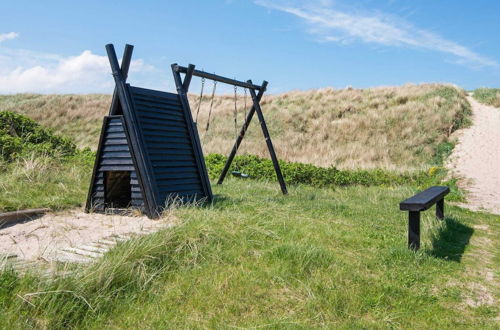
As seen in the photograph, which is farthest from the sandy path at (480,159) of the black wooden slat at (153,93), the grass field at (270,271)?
the black wooden slat at (153,93)

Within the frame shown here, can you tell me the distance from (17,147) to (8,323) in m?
9.94

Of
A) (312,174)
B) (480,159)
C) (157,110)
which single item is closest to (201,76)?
(157,110)

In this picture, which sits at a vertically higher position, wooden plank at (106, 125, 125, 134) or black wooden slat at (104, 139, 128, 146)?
wooden plank at (106, 125, 125, 134)

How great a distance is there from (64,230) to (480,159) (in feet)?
54.8

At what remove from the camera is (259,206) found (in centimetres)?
811

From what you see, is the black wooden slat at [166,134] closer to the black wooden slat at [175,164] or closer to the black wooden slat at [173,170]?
the black wooden slat at [175,164]

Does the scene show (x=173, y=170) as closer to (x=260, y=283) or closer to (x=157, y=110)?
(x=157, y=110)

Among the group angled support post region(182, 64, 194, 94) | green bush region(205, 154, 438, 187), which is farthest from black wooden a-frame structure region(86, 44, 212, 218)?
green bush region(205, 154, 438, 187)

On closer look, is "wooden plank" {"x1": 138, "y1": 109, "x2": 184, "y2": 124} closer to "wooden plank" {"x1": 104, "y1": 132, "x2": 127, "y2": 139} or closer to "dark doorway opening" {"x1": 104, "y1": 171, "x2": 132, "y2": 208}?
"wooden plank" {"x1": 104, "y1": 132, "x2": 127, "y2": 139}

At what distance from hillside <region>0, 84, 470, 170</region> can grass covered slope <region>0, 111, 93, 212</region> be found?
5324 millimetres

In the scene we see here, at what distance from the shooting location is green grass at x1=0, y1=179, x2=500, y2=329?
416 centimetres

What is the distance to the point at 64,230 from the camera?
663 centimetres

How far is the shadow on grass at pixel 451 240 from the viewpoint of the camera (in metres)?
6.71

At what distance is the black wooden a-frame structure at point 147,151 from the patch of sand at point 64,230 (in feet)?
1.49
